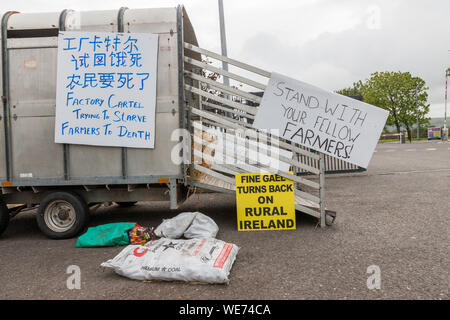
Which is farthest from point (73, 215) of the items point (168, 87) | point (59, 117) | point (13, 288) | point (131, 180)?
point (168, 87)

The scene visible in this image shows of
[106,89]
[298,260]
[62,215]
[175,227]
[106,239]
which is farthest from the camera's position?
[62,215]

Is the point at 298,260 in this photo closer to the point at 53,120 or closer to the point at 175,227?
the point at 175,227

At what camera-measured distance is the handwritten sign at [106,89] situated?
187 inches

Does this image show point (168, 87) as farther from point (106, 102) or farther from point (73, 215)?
point (73, 215)

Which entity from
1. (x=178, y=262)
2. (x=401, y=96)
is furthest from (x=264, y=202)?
(x=401, y=96)

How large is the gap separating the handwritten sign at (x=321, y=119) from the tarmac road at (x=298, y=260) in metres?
1.22

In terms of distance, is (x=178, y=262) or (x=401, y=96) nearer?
(x=178, y=262)

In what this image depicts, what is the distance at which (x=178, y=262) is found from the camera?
3314mm

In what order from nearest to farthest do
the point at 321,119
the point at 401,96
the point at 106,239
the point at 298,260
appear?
the point at 298,260 < the point at 106,239 < the point at 321,119 < the point at 401,96

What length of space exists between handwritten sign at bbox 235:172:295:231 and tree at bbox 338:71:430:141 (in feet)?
148

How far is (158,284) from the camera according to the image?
3213 mm

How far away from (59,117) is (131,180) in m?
1.41

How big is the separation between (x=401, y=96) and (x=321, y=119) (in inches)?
1912

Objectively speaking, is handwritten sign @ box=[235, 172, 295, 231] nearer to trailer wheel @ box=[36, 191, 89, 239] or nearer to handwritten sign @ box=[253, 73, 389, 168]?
handwritten sign @ box=[253, 73, 389, 168]
